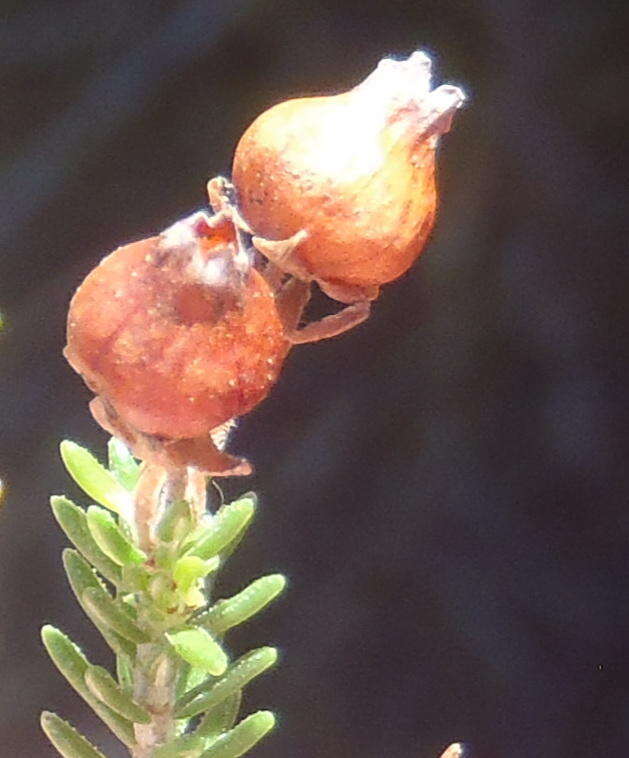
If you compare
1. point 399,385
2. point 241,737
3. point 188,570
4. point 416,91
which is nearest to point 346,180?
point 416,91

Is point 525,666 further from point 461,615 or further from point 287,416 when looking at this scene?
point 287,416

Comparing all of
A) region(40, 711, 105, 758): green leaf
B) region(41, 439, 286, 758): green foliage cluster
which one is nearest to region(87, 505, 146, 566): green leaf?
region(41, 439, 286, 758): green foliage cluster

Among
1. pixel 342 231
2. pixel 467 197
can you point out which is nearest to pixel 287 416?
pixel 467 197

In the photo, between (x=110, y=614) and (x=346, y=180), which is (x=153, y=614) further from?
(x=346, y=180)

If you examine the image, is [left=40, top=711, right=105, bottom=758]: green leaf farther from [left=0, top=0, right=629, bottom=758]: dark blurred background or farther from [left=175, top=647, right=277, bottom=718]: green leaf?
[left=0, top=0, right=629, bottom=758]: dark blurred background

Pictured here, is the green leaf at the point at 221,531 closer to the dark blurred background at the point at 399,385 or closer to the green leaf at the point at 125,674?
the green leaf at the point at 125,674
